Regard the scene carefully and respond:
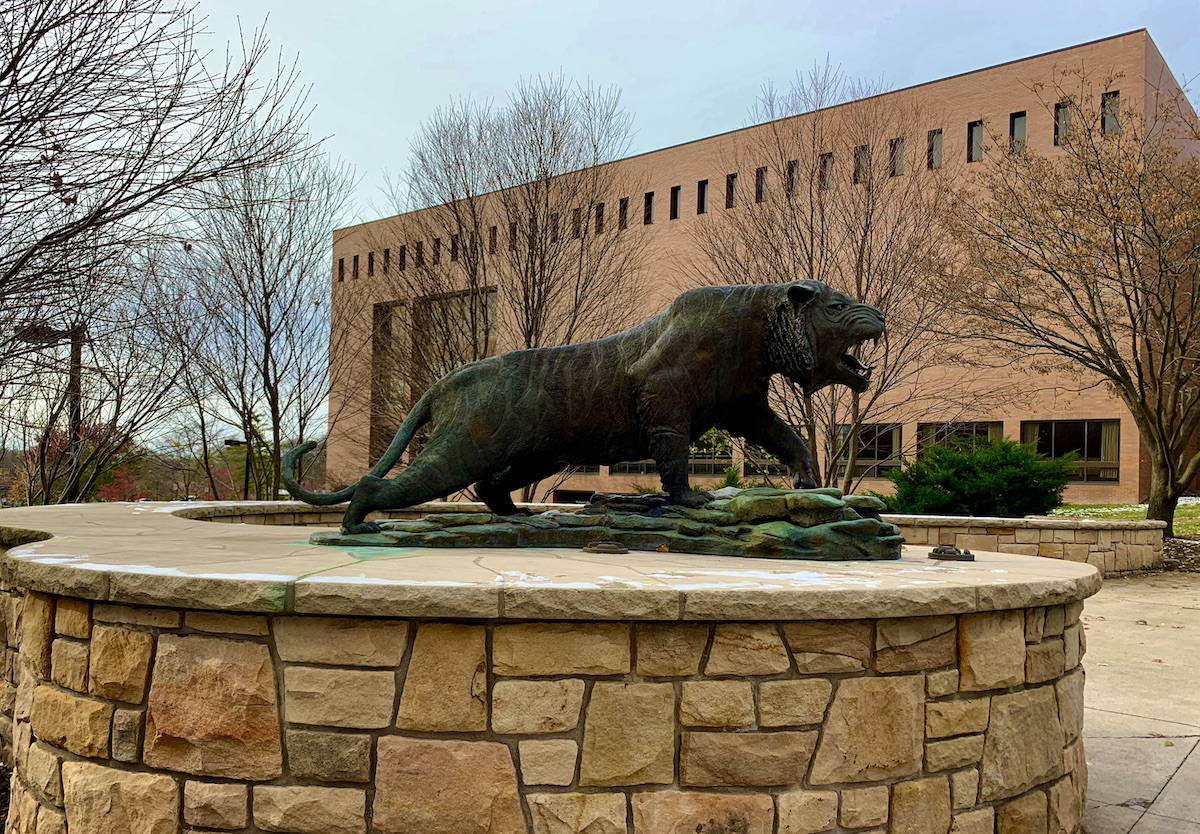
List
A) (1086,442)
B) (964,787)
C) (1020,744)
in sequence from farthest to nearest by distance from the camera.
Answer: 1. (1086,442)
2. (1020,744)
3. (964,787)

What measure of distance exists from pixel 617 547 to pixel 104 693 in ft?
7.23

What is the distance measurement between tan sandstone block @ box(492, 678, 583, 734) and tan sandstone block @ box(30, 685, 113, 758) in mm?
1379

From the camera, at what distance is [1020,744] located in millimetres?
3113

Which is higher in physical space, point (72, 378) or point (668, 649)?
point (72, 378)

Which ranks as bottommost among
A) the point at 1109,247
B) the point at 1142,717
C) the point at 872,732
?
the point at 1142,717

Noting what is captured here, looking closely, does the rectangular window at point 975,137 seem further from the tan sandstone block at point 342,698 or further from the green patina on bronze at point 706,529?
the tan sandstone block at point 342,698

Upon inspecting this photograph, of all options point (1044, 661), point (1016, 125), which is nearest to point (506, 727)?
point (1044, 661)

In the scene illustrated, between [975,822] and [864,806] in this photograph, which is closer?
[864,806]

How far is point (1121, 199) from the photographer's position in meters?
11.5

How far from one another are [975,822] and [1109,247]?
439 inches

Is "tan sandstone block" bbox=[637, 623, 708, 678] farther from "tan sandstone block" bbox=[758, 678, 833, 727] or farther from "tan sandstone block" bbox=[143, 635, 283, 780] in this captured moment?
"tan sandstone block" bbox=[143, 635, 283, 780]

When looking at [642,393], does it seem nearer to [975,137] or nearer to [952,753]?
[952,753]

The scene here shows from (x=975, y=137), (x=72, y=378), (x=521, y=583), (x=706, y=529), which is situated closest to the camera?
(x=521, y=583)

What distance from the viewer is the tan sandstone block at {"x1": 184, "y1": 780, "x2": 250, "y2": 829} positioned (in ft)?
8.84
